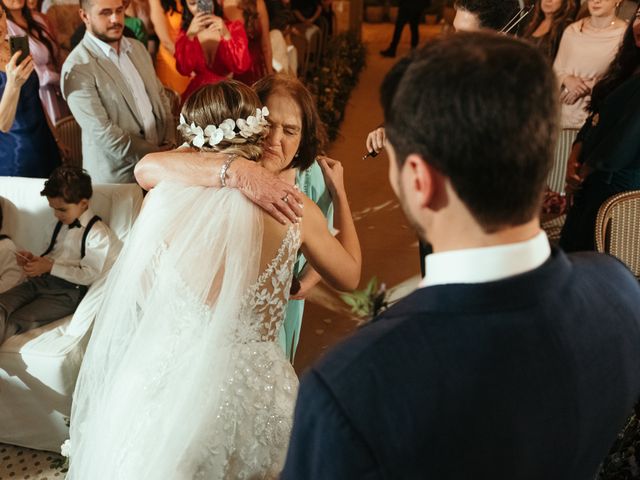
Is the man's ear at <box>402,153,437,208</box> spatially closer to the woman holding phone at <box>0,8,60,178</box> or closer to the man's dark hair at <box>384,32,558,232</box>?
the man's dark hair at <box>384,32,558,232</box>

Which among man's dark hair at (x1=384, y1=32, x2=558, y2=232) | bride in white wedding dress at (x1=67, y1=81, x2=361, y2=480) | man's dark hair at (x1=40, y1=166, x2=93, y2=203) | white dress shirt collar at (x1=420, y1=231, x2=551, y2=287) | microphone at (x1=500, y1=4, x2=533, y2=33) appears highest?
man's dark hair at (x1=384, y1=32, x2=558, y2=232)

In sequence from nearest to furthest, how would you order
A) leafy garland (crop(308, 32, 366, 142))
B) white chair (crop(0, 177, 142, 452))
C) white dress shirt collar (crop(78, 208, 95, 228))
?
1. white chair (crop(0, 177, 142, 452))
2. white dress shirt collar (crop(78, 208, 95, 228))
3. leafy garland (crop(308, 32, 366, 142))

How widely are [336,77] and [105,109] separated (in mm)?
4242

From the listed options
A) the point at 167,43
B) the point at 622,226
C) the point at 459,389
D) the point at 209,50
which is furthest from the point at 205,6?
the point at 459,389

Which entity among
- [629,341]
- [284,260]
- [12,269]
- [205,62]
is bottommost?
[12,269]

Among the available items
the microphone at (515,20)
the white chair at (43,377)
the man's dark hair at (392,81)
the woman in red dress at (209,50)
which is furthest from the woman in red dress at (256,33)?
the man's dark hair at (392,81)

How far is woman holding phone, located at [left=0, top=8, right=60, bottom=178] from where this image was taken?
2.93m

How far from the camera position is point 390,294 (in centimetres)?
358

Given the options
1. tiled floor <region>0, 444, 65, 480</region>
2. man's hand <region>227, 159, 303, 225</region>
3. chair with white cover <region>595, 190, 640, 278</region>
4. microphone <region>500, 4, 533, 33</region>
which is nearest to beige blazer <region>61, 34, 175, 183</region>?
tiled floor <region>0, 444, 65, 480</region>

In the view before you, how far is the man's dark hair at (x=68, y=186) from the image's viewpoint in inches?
98.4

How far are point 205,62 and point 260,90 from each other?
2.14m

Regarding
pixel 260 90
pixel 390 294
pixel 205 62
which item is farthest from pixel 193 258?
pixel 205 62

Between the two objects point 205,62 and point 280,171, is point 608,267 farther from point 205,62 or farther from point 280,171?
point 205,62

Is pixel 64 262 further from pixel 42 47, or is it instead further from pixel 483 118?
pixel 483 118
